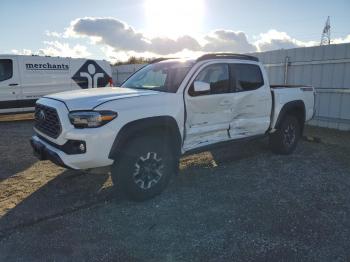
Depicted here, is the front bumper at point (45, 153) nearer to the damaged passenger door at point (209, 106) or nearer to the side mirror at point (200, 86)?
the damaged passenger door at point (209, 106)

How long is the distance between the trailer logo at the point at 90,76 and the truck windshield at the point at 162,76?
8.27 meters

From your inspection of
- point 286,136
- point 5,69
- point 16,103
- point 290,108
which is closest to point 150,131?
point 290,108

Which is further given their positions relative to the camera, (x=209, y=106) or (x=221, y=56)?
(x=221, y=56)

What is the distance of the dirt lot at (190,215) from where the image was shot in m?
3.48

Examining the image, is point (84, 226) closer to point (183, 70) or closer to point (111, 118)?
point (111, 118)

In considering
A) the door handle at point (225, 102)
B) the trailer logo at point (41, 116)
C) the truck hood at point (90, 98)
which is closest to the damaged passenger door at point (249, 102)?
the door handle at point (225, 102)

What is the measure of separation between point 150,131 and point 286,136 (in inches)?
148

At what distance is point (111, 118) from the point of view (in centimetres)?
405

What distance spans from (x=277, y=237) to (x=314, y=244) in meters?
0.38

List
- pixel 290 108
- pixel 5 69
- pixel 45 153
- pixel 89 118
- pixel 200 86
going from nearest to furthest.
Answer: pixel 89 118 < pixel 45 153 < pixel 200 86 < pixel 290 108 < pixel 5 69

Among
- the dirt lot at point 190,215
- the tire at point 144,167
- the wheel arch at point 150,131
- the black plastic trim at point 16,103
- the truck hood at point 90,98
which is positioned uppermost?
the truck hood at point 90,98

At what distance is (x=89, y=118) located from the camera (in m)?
3.98

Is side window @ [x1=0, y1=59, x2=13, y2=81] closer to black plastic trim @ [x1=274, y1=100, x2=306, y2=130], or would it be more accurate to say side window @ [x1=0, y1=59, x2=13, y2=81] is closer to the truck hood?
the truck hood

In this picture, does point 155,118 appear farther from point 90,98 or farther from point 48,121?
point 48,121
